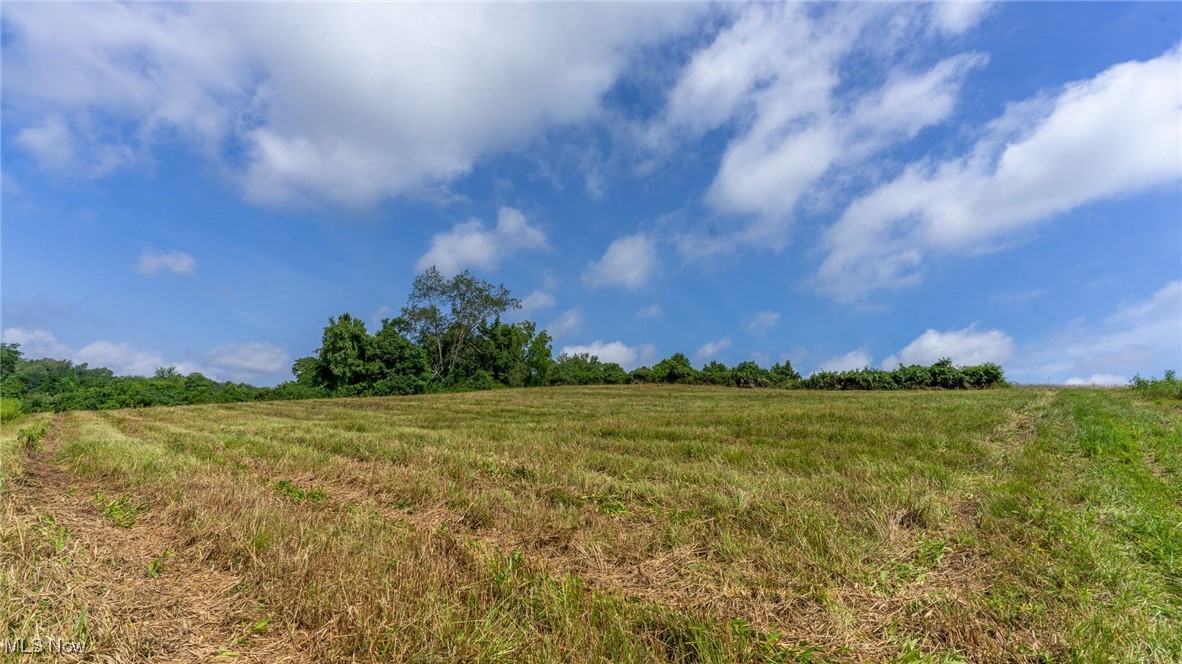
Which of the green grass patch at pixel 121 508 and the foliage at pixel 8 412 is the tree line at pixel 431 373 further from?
the green grass patch at pixel 121 508

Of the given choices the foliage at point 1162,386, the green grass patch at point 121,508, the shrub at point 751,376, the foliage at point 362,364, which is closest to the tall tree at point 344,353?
the foliage at point 362,364

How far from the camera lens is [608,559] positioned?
4.21m

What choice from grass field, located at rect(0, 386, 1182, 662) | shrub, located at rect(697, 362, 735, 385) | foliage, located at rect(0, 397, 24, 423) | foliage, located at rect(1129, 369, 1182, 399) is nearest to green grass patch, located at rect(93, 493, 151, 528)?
grass field, located at rect(0, 386, 1182, 662)

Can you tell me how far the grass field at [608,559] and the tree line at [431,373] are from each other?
3897 cm

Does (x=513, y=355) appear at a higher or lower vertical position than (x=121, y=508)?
higher

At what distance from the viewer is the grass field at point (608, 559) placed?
2975 mm

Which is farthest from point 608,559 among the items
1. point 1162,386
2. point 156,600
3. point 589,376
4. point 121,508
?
point 589,376

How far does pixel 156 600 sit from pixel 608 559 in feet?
11.5

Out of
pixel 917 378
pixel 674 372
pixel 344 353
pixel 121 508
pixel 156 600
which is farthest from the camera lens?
pixel 674 372

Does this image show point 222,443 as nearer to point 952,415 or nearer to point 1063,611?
point 1063,611

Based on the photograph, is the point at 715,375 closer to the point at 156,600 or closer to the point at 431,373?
the point at 431,373

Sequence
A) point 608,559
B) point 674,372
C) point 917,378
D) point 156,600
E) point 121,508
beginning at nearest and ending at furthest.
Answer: point 156,600 < point 608,559 < point 121,508 < point 917,378 < point 674,372

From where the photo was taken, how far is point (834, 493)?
5.81 metres

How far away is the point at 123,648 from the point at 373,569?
4.74 feet
